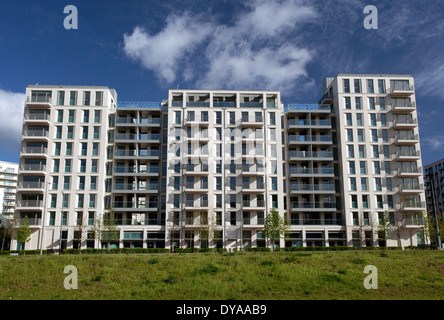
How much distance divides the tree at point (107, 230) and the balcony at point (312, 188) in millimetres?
29909

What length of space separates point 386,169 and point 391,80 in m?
16.5

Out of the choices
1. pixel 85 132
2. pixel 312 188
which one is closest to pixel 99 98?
pixel 85 132

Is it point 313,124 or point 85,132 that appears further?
point 313,124

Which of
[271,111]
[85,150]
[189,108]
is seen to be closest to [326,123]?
[271,111]

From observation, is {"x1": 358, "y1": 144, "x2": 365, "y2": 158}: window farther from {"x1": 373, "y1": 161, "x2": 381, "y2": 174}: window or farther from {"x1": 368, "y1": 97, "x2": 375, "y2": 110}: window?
{"x1": 368, "y1": 97, "x2": 375, "y2": 110}: window

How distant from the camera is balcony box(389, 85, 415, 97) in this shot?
217 ft

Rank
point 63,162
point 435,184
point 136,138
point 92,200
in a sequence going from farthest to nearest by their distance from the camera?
point 435,184
point 136,138
point 63,162
point 92,200

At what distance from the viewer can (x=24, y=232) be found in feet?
188

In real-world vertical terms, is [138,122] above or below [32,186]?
above

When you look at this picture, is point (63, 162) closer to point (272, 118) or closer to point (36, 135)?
point (36, 135)

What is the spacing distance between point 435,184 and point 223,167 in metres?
82.4

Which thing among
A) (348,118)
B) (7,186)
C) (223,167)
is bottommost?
(223,167)

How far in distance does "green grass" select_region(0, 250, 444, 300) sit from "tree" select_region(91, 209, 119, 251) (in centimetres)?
2258

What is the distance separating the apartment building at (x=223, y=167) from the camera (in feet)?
203
